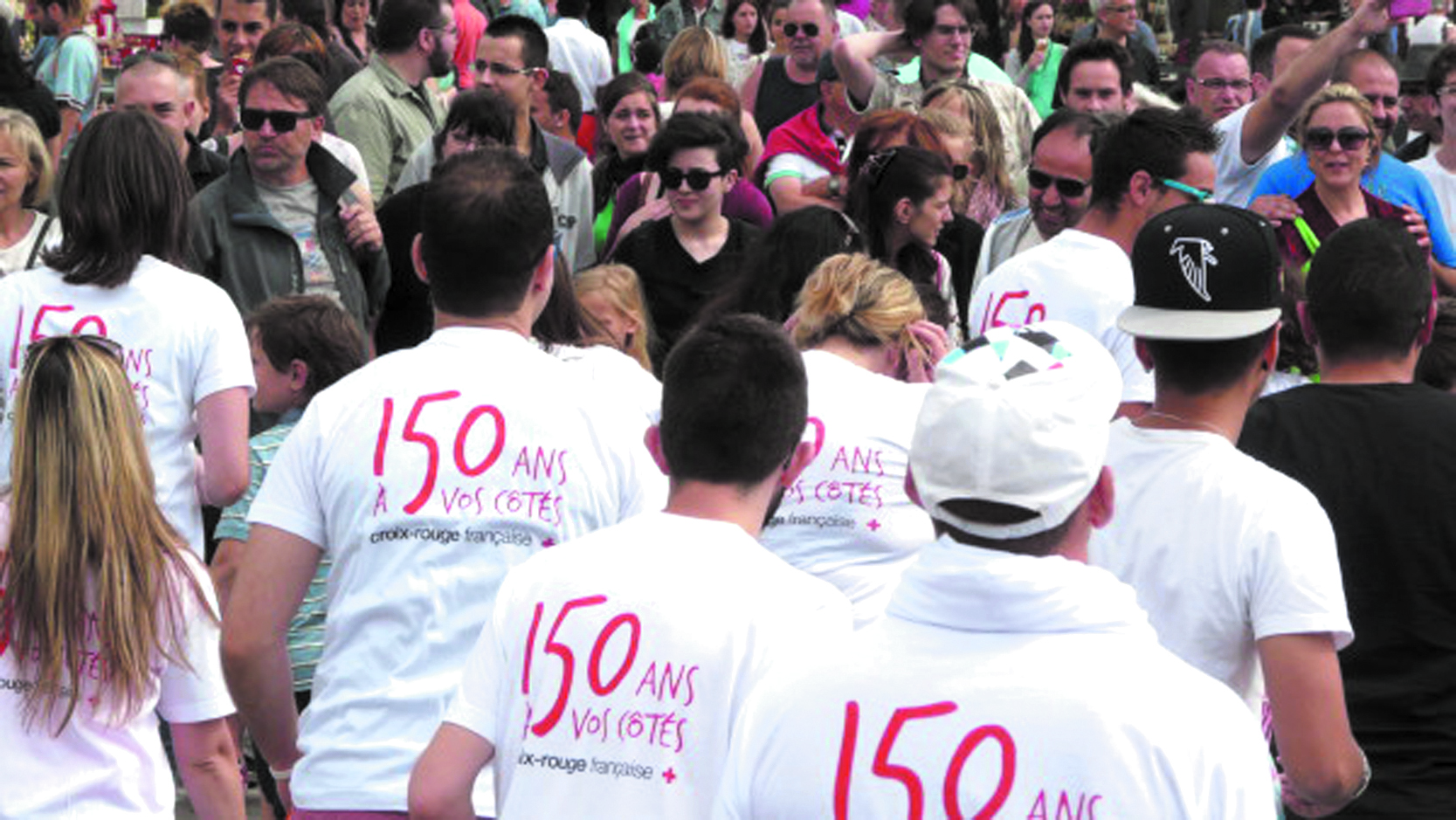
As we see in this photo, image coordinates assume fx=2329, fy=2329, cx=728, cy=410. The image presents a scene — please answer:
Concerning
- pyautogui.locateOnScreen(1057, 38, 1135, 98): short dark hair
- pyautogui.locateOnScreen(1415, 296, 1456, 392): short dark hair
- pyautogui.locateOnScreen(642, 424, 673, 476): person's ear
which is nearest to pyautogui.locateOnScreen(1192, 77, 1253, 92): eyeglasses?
pyautogui.locateOnScreen(1057, 38, 1135, 98): short dark hair

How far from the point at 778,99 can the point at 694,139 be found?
11.1 feet

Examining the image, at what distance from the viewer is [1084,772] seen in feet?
8.65

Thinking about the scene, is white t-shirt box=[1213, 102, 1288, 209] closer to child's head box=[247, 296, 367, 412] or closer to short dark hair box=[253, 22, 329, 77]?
child's head box=[247, 296, 367, 412]

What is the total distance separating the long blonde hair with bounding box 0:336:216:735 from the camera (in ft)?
13.1

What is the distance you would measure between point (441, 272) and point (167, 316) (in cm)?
175

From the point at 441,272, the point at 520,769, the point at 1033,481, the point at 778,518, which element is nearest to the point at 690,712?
the point at 520,769

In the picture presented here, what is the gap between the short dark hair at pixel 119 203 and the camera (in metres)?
5.60

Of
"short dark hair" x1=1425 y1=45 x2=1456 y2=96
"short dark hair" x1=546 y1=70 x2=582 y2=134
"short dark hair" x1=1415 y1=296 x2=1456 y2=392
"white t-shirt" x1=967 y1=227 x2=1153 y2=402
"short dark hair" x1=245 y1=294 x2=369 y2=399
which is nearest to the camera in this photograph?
"short dark hair" x1=1415 y1=296 x2=1456 y2=392

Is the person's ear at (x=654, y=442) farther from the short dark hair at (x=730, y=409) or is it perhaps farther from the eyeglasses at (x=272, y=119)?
the eyeglasses at (x=272, y=119)

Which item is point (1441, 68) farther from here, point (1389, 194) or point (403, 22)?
point (403, 22)

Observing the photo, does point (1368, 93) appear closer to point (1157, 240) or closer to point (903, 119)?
point (903, 119)

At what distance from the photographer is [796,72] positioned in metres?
11.6

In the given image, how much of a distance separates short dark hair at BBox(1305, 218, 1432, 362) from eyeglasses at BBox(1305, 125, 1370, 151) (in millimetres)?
3695

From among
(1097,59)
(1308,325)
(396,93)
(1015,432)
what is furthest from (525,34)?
(1015,432)
